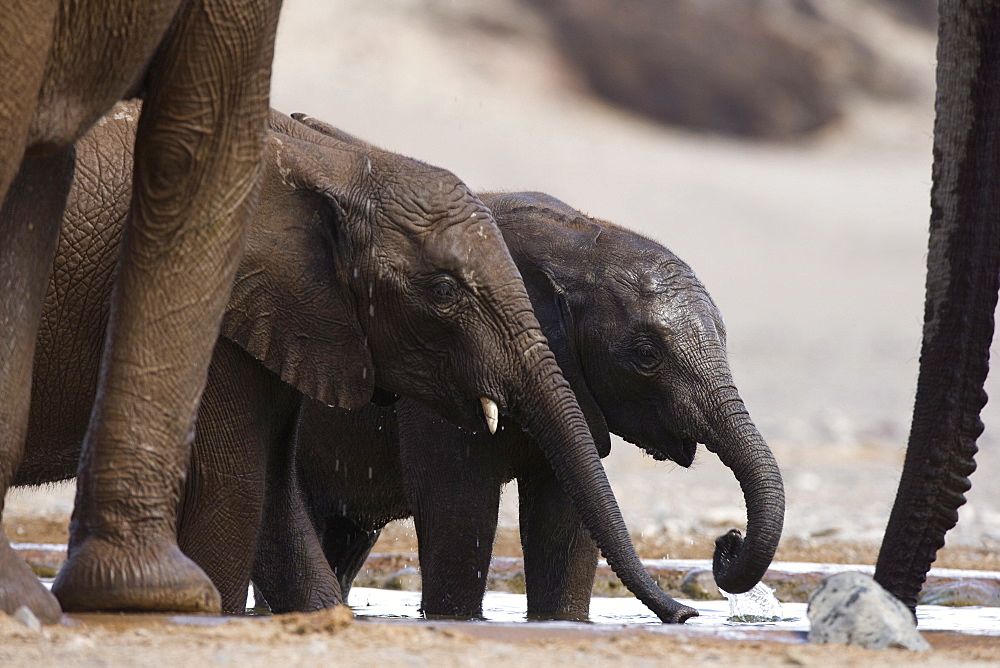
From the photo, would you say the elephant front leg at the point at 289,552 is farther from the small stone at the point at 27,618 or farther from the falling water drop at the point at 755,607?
the small stone at the point at 27,618

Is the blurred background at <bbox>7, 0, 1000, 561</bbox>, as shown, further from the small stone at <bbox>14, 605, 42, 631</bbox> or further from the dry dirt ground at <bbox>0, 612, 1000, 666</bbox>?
the small stone at <bbox>14, 605, 42, 631</bbox>

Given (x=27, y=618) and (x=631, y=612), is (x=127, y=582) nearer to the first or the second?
(x=27, y=618)

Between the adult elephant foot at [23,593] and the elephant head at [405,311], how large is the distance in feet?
5.03

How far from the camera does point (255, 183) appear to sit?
4363mm

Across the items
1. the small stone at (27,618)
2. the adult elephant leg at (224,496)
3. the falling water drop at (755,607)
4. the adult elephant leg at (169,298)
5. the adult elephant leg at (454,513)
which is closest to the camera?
the small stone at (27,618)

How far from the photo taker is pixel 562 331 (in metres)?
6.11

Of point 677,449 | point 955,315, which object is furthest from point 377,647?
point 677,449

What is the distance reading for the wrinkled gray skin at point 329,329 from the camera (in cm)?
516

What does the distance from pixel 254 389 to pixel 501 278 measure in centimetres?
83

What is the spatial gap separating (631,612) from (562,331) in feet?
4.36

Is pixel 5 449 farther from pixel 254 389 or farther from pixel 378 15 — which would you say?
pixel 378 15

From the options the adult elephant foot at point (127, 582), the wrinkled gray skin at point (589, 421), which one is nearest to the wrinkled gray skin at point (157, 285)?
the adult elephant foot at point (127, 582)

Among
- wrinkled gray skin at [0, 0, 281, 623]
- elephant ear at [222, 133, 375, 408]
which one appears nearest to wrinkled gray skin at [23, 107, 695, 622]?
elephant ear at [222, 133, 375, 408]

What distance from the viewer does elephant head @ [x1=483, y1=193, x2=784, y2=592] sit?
588cm
